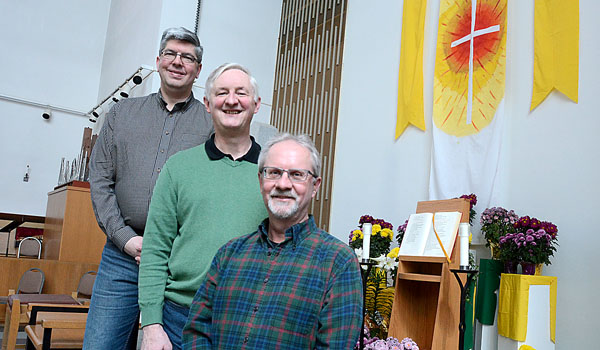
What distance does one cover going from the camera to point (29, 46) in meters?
9.72

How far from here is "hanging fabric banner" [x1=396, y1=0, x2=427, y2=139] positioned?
4.46m

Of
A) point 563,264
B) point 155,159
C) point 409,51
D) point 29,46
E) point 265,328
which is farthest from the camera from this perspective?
point 29,46

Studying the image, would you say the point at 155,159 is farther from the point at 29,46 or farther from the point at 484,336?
the point at 29,46

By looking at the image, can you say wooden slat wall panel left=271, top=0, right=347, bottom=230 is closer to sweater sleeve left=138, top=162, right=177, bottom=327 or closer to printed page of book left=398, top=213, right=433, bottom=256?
printed page of book left=398, top=213, right=433, bottom=256

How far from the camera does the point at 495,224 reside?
336cm

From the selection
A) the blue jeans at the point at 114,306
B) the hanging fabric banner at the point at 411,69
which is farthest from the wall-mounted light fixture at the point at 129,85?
the blue jeans at the point at 114,306

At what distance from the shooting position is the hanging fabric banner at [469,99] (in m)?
3.75

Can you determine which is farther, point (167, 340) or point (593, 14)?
point (593, 14)

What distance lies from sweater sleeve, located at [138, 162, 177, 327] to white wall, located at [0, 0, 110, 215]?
887 centimetres

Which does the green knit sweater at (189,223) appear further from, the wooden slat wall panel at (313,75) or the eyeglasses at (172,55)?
the wooden slat wall panel at (313,75)

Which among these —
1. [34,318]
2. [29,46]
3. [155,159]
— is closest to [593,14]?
[155,159]

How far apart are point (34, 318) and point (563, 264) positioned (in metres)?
3.19

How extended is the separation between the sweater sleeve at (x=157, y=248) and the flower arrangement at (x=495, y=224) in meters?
2.32

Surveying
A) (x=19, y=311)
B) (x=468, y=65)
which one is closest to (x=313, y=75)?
(x=468, y=65)
